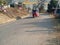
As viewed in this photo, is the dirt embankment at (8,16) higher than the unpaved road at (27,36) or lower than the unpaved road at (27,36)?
lower

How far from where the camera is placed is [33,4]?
119 m

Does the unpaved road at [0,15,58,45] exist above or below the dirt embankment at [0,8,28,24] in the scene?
above

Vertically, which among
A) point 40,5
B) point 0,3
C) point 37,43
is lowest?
point 40,5

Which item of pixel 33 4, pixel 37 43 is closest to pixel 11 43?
pixel 37 43

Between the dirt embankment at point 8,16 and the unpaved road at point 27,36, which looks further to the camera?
the dirt embankment at point 8,16

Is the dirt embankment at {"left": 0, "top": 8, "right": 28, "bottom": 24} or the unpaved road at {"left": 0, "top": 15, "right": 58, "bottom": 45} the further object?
the dirt embankment at {"left": 0, "top": 8, "right": 28, "bottom": 24}

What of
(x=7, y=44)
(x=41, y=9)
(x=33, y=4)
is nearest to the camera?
(x=7, y=44)

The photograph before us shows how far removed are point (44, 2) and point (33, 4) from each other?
276 inches

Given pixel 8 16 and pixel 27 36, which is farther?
pixel 8 16

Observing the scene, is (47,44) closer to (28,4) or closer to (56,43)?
(56,43)

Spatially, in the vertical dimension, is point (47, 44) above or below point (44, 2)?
above

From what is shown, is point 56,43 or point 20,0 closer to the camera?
point 56,43

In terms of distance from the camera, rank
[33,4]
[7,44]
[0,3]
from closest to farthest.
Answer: [7,44] < [0,3] < [33,4]

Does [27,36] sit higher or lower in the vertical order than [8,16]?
higher
